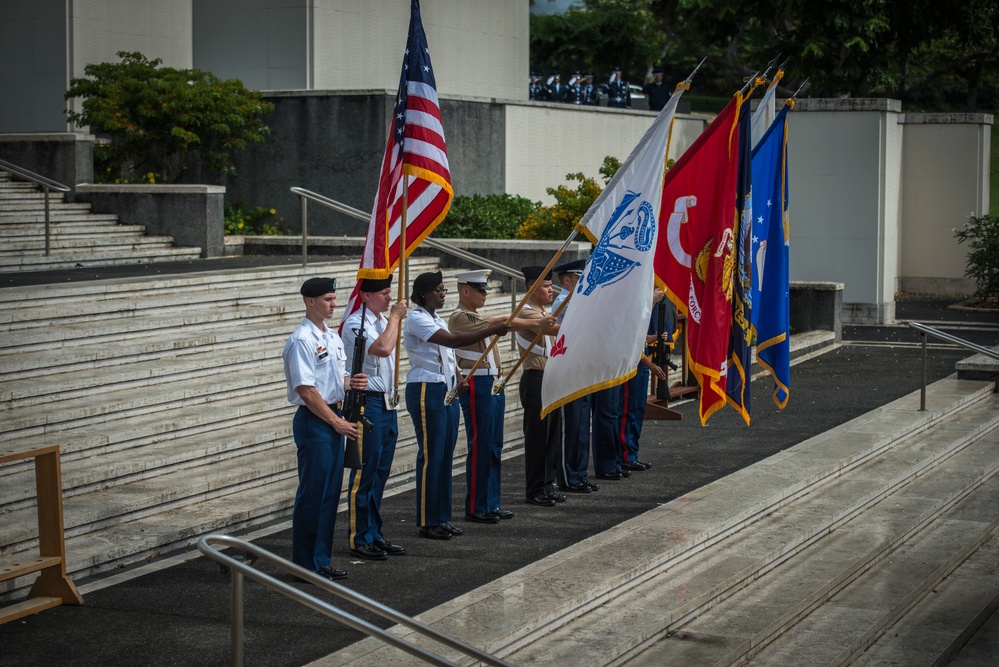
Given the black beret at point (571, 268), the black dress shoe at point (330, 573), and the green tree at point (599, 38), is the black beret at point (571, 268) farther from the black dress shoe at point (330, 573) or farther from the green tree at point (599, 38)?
the green tree at point (599, 38)

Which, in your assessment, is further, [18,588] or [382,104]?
[382,104]

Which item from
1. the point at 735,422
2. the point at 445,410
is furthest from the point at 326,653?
the point at 735,422

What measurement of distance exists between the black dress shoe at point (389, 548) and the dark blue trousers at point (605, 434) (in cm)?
285

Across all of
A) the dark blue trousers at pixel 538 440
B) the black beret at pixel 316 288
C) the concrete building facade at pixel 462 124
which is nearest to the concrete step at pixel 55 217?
the concrete building facade at pixel 462 124

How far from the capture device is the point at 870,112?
2275 cm

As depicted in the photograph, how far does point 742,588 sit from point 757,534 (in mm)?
991

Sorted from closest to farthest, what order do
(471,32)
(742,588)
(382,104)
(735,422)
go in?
(742,588) → (735,422) → (382,104) → (471,32)

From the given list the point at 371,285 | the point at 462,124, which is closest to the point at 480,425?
the point at 371,285

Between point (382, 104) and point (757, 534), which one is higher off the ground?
point (382, 104)

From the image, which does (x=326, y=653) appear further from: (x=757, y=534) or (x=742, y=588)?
(x=757, y=534)

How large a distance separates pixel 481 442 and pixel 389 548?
1256 millimetres

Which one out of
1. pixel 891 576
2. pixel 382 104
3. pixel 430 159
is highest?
pixel 382 104

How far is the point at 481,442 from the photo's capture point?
30.6 feet

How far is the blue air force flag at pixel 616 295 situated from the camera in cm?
889
